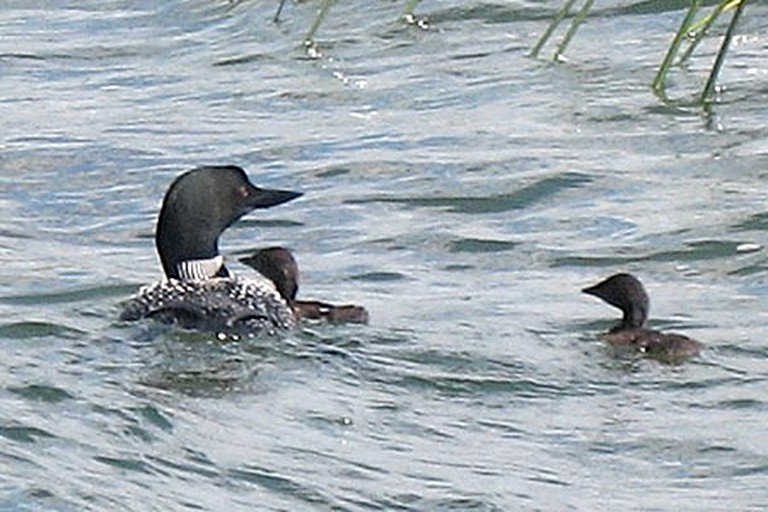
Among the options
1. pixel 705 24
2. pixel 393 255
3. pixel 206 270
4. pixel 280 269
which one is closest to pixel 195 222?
pixel 206 270

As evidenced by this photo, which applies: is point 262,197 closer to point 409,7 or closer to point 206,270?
point 206,270

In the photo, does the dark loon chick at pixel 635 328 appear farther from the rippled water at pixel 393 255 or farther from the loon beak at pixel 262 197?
the loon beak at pixel 262 197

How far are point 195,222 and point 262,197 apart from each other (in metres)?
0.44

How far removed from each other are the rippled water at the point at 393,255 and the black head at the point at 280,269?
1.15 ft

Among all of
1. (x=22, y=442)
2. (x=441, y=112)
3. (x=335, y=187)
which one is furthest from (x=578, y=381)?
(x=441, y=112)

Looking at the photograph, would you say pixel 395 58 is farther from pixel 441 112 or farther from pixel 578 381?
pixel 578 381

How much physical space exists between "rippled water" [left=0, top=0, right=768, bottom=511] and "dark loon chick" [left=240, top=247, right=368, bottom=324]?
12 centimetres

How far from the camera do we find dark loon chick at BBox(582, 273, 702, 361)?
10938mm

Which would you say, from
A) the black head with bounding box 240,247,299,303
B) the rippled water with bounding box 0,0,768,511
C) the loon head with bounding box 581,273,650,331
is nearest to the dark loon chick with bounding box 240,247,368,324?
the black head with bounding box 240,247,299,303

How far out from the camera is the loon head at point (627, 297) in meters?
11.3

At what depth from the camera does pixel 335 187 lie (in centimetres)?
1434

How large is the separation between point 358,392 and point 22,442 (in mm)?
1390

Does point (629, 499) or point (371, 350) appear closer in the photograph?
point (629, 499)

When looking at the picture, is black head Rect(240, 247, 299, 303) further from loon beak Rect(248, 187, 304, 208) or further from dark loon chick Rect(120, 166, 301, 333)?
loon beak Rect(248, 187, 304, 208)
